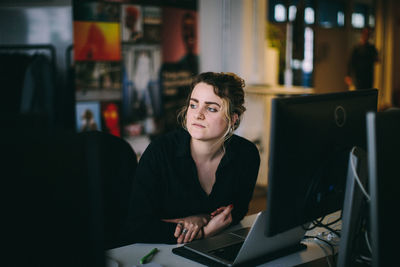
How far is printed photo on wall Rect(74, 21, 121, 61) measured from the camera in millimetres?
3260

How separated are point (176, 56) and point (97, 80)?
914mm

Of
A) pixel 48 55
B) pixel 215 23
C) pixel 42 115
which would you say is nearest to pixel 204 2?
pixel 215 23

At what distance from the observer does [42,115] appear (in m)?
0.67

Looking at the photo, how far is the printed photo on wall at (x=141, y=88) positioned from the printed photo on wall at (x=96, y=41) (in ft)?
0.40

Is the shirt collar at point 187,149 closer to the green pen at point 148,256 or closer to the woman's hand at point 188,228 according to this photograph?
the woman's hand at point 188,228

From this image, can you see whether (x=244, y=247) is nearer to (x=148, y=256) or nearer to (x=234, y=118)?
(x=148, y=256)

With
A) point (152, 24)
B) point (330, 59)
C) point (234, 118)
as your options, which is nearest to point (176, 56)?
point (152, 24)

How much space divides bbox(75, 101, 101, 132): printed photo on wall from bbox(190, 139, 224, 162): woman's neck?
70.3 inches

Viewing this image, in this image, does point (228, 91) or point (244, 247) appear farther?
point (228, 91)

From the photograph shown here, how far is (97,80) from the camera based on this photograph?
339cm

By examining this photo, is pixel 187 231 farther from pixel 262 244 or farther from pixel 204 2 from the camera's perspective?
pixel 204 2

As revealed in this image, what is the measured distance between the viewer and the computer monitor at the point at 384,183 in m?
0.85

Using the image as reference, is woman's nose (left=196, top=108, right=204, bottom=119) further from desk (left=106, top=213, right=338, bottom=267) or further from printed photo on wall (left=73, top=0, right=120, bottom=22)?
printed photo on wall (left=73, top=0, right=120, bottom=22)

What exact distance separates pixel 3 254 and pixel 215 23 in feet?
13.3
